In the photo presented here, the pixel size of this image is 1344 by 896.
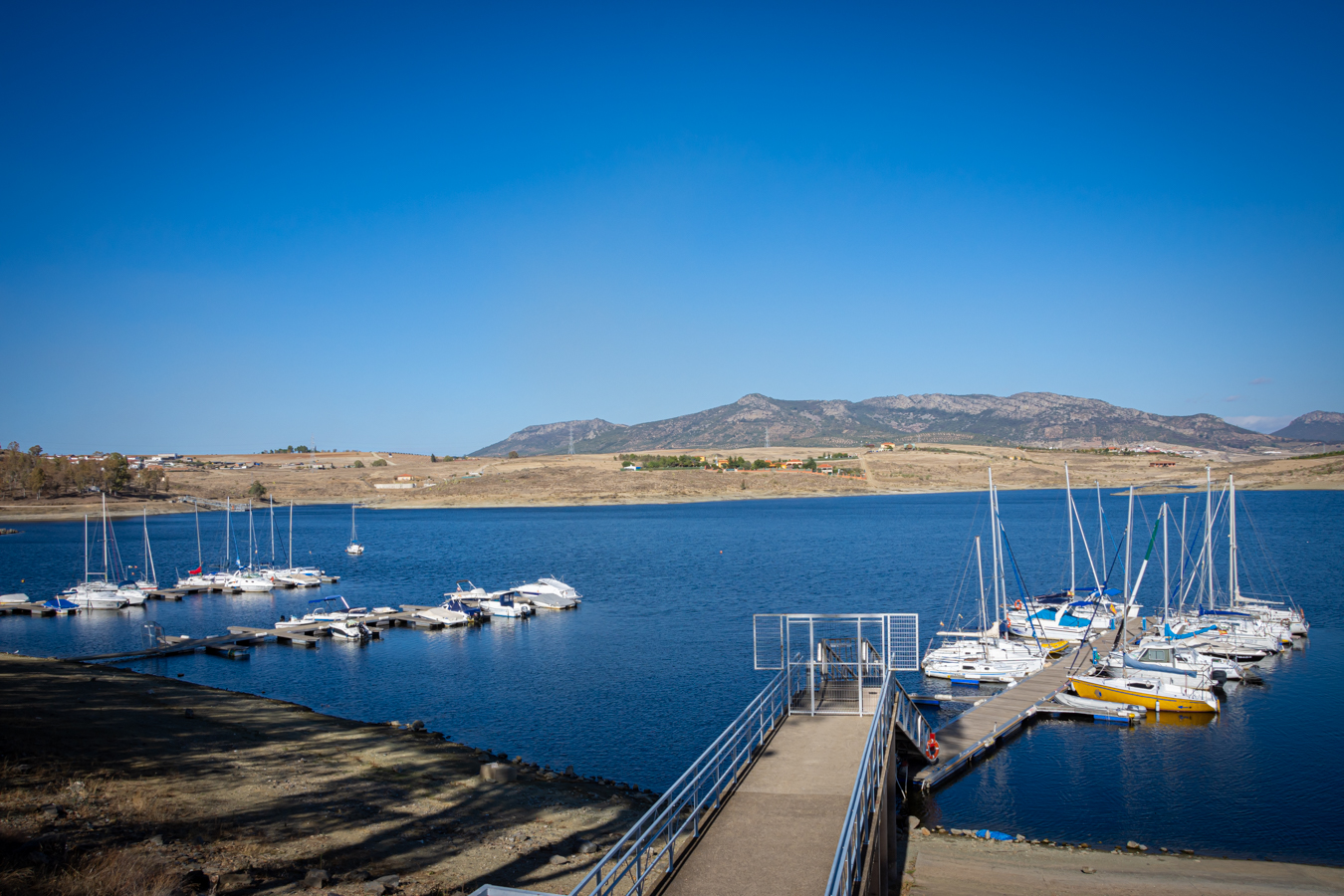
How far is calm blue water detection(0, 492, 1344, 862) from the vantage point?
23594 mm

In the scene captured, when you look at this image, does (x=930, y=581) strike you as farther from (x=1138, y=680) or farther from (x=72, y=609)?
(x=72, y=609)

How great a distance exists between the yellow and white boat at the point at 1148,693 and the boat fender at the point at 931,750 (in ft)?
31.2

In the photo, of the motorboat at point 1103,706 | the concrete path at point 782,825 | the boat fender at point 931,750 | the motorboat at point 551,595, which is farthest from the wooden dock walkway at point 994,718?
the motorboat at point 551,595

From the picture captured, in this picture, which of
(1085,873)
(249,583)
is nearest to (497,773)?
(1085,873)

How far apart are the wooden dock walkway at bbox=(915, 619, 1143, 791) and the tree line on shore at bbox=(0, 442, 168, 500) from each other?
19274 centimetres

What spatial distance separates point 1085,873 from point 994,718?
37.8 feet

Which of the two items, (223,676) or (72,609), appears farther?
(72,609)

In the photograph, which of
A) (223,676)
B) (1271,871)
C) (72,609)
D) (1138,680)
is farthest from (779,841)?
(72,609)

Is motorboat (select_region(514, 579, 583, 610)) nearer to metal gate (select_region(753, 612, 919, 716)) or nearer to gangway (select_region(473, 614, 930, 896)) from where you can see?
metal gate (select_region(753, 612, 919, 716))

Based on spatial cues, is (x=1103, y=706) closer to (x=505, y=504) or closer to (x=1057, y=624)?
(x=1057, y=624)

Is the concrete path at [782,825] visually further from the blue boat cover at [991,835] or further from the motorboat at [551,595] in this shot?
the motorboat at [551,595]

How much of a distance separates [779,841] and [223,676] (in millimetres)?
34037

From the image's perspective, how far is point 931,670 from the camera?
36.6 metres

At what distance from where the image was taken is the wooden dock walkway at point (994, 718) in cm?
2567
